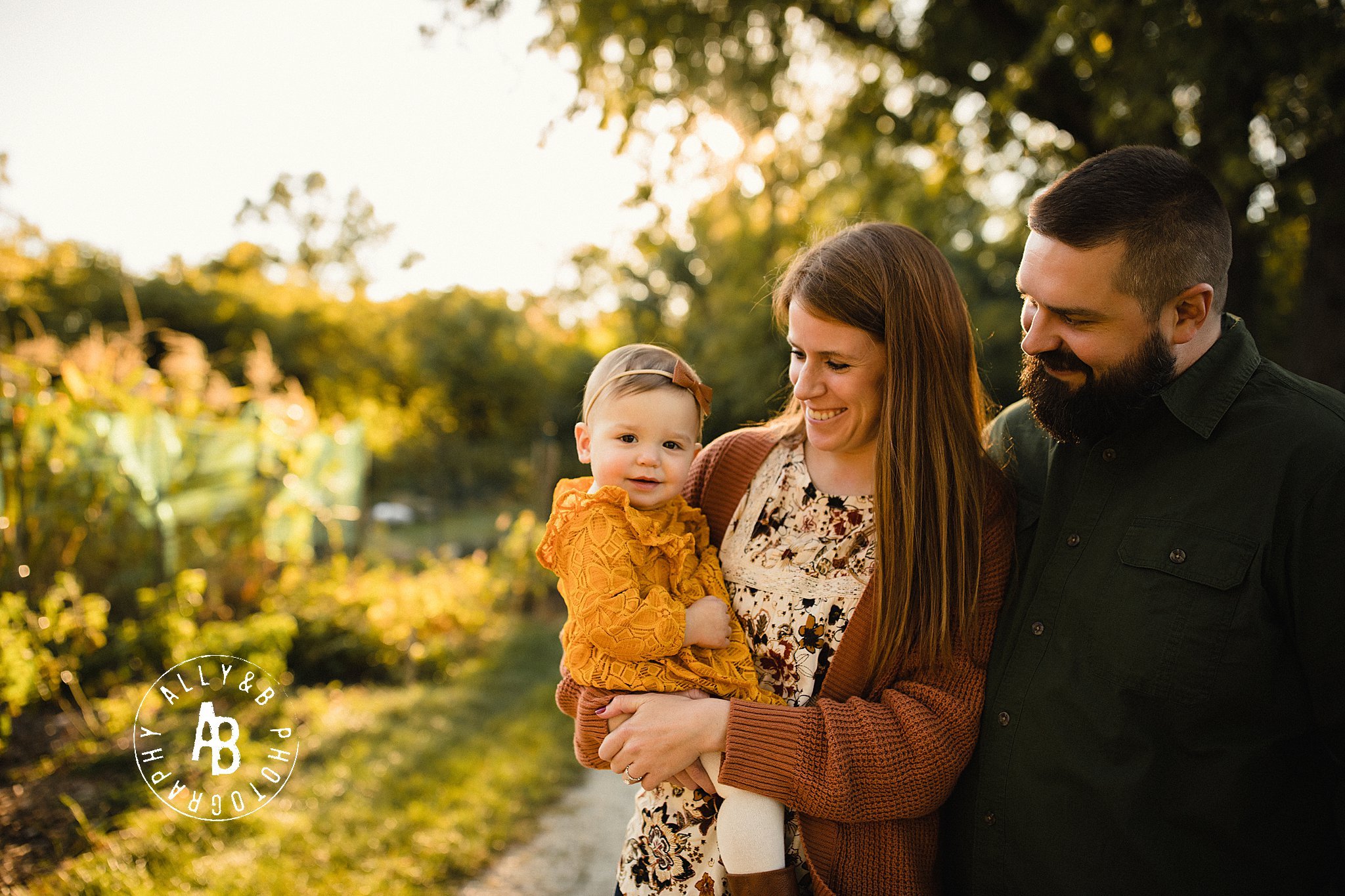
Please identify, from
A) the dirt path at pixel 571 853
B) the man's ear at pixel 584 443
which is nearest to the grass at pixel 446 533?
the dirt path at pixel 571 853

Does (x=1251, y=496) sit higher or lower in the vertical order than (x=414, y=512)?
higher

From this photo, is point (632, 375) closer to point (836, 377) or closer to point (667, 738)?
point (836, 377)

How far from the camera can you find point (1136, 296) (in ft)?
4.91

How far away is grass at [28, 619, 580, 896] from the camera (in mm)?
3033

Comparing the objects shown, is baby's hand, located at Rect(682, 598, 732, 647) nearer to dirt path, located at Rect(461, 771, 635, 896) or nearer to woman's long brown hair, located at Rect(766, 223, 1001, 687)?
woman's long brown hair, located at Rect(766, 223, 1001, 687)

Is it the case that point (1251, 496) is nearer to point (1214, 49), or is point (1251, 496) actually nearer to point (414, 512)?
point (1214, 49)

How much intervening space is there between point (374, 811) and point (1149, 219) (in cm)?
383

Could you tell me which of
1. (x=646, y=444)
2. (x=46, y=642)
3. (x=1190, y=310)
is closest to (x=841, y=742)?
(x=646, y=444)

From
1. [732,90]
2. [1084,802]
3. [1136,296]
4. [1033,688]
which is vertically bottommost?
[1084,802]

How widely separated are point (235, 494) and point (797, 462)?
448 cm

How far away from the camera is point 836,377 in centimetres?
176

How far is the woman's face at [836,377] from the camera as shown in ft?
5.71

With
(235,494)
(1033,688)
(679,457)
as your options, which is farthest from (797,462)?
(235,494)

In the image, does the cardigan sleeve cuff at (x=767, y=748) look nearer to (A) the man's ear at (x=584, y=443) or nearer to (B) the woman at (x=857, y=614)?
(B) the woman at (x=857, y=614)
